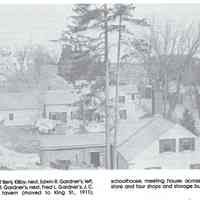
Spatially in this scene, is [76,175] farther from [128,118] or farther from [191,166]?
[191,166]

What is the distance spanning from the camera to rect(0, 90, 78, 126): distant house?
45.6 inches

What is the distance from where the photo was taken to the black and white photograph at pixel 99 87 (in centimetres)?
116

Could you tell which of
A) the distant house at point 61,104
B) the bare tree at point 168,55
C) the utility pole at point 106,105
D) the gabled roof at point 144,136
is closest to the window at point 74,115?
the distant house at point 61,104

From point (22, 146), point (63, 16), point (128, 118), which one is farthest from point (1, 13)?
point (128, 118)

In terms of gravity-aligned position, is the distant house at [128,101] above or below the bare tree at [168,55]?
below

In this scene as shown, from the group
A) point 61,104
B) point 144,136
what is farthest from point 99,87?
point 144,136

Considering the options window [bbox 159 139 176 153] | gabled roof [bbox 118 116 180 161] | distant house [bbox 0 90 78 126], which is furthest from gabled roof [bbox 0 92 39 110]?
window [bbox 159 139 176 153]

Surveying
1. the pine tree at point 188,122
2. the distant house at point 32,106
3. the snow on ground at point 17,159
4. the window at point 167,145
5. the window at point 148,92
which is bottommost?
the snow on ground at point 17,159

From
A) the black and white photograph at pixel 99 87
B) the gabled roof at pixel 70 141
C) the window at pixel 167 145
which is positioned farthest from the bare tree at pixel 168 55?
the gabled roof at pixel 70 141

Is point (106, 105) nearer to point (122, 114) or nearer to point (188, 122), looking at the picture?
point (122, 114)

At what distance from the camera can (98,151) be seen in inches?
Answer: 46.6

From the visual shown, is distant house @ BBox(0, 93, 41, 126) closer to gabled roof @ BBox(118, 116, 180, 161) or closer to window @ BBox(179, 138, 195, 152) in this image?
A: gabled roof @ BBox(118, 116, 180, 161)

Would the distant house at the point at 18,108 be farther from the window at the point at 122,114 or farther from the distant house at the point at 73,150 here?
the window at the point at 122,114

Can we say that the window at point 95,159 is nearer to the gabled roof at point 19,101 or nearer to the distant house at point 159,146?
the distant house at point 159,146
